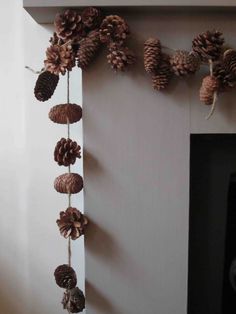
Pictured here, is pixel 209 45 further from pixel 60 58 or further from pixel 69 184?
pixel 69 184

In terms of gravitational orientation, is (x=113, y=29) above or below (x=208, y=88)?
above

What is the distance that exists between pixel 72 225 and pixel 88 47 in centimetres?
38

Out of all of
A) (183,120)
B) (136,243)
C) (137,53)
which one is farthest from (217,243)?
(137,53)

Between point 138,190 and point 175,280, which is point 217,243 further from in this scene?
point 138,190

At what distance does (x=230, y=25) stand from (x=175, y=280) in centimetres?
58

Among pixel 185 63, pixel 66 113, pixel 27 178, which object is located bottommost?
pixel 27 178

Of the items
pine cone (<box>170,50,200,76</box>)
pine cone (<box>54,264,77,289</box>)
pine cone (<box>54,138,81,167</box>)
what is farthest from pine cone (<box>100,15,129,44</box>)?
pine cone (<box>54,264,77,289</box>)

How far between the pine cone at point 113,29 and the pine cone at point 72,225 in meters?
0.38

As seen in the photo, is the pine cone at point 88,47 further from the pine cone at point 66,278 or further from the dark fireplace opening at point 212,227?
the pine cone at point 66,278

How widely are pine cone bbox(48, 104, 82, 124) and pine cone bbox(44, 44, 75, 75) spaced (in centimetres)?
8

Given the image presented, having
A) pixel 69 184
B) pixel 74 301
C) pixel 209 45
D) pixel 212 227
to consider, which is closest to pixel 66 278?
pixel 74 301

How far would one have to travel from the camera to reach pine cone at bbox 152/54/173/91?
76cm

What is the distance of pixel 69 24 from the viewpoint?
0.75m

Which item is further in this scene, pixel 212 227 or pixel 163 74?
pixel 212 227
